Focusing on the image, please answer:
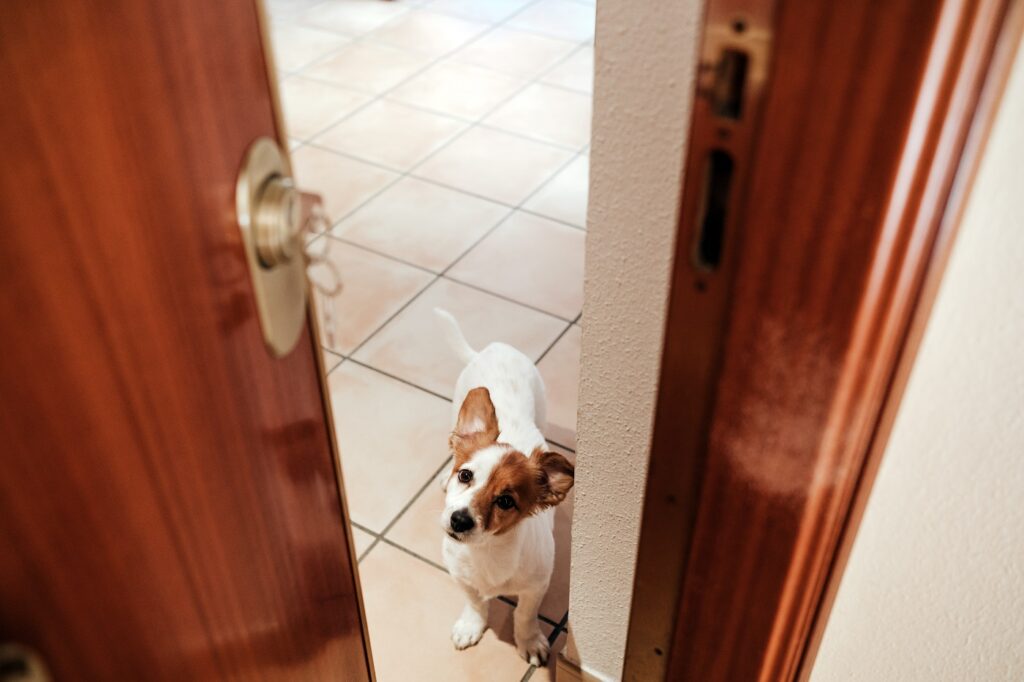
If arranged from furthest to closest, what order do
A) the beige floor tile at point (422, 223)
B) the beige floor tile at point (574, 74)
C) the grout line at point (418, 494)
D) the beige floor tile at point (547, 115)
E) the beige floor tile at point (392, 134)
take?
the beige floor tile at point (574, 74) < the beige floor tile at point (547, 115) < the beige floor tile at point (392, 134) < the beige floor tile at point (422, 223) < the grout line at point (418, 494)

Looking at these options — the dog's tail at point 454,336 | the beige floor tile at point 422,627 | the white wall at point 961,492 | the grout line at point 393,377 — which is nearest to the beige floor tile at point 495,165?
the grout line at point 393,377

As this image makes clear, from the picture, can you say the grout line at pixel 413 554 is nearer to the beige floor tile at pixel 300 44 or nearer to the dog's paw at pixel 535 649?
the dog's paw at pixel 535 649

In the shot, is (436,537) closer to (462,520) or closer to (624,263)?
(462,520)

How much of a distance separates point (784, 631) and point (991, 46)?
0.50m

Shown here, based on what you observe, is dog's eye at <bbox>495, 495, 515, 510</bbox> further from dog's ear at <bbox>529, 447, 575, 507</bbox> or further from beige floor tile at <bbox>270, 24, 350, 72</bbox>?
beige floor tile at <bbox>270, 24, 350, 72</bbox>

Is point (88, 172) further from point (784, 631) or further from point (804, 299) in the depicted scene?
point (784, 631)

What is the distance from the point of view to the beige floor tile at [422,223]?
2.35 m

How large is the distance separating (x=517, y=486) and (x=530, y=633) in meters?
0.32

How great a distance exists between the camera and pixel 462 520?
1250mm

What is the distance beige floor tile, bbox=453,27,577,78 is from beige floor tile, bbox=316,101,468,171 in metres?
0.47

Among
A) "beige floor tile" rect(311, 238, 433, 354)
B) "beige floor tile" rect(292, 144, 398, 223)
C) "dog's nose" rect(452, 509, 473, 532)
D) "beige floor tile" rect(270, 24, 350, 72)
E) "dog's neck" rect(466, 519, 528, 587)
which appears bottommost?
"beige floor tile" rect(311, 238, 433, 354)

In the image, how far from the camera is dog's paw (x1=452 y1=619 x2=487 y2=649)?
4.78 ft

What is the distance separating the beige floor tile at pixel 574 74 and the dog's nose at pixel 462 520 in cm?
222

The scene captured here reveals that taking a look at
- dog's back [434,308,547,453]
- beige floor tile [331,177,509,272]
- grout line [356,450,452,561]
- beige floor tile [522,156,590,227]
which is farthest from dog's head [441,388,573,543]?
beige floor tile [522,156,590,227]
